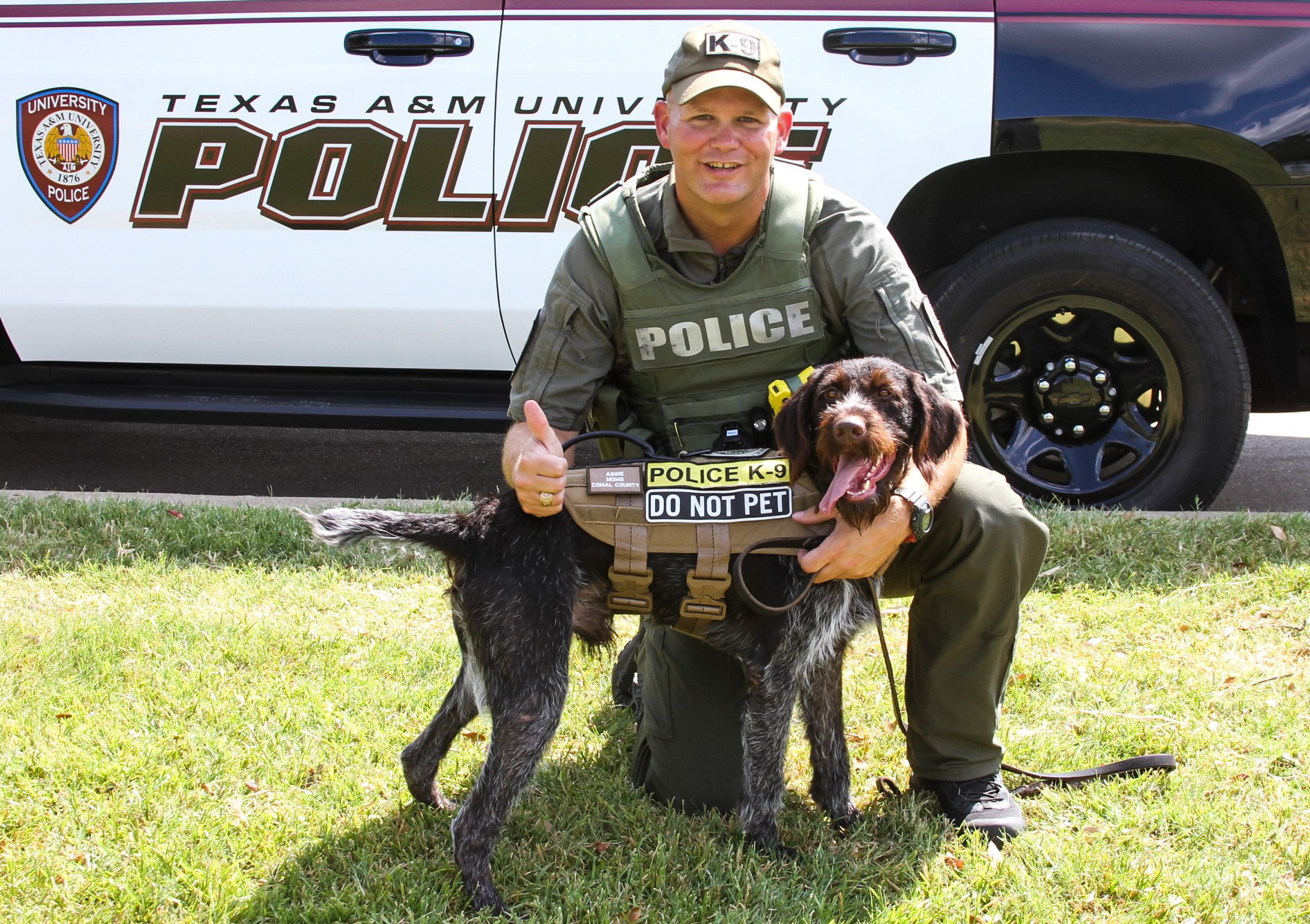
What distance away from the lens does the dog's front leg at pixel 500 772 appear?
257cm

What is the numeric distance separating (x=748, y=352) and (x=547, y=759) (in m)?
1.23

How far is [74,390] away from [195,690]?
1969 millimetres

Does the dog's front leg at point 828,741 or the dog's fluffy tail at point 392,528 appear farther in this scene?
the dog's front leg at point 828,741

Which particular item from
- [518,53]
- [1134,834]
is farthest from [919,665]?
[518,53]

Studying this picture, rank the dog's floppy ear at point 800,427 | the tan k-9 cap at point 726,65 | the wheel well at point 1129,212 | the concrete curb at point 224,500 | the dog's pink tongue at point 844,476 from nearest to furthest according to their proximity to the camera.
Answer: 1. the dog's pink tongue at point 844,476
2. the dog's floppy ear at point 800,427
3. the tan k-9 cap at point 726,65
4. the wheel well at point 1129,212
5. the concrete curb at point 224,500

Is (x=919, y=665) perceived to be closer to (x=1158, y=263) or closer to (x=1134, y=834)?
(x=1134, y=834)

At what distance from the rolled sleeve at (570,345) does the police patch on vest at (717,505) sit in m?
0.49

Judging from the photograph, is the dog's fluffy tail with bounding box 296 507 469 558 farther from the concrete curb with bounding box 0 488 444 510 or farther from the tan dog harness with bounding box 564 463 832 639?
the concrete curb with bounding box 0 488 444 510

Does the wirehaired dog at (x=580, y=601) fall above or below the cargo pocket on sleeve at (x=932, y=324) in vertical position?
below

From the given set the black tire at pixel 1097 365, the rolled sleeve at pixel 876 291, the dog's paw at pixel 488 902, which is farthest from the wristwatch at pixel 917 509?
the black tire at pixel 1097 365

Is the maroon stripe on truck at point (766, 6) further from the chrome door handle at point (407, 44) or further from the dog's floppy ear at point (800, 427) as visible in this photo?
the dog's floppy ear at point (800, 427)

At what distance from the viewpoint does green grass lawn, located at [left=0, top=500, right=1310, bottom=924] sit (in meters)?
2.56

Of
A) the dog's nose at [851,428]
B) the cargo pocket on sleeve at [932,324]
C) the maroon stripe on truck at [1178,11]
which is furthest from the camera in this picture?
the maroon stripe on truck at [1178,11]

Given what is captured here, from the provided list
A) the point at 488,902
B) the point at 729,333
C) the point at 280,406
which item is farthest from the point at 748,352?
the point at 280,406
